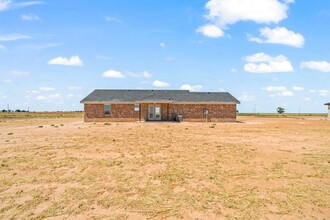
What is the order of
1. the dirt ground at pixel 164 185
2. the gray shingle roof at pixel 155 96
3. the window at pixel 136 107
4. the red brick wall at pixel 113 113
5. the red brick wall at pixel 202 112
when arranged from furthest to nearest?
the red brick wall at pixel 202 112 < the gray shingle roof at pixel 155 96 < the window at pixel 136 107 < the red brick wall at pixel 113 113 < the dirt ground at pixel 164 185

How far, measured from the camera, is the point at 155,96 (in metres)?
39.1

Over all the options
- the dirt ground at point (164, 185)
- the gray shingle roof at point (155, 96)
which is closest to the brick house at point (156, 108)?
the gray shingle roof at point (155, 96)

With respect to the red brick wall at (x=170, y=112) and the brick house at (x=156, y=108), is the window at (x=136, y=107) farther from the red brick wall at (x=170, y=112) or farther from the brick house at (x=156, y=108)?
the red brick wall at (x=170, y=112)

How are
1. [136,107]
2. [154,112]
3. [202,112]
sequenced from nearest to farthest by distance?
[136,107], [154,112], [202,112]

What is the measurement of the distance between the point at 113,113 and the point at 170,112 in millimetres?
7694

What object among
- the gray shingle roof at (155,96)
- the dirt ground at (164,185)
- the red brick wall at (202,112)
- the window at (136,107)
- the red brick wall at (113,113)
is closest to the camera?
the dirt ground at (164,185)

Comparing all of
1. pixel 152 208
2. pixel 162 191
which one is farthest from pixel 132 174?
pixel 152 208

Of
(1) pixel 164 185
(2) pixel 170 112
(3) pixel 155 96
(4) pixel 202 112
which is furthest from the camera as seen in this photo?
(3) pixel 155 96

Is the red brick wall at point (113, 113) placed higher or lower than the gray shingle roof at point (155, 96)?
lower

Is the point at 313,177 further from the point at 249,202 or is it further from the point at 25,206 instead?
the point at 25,206

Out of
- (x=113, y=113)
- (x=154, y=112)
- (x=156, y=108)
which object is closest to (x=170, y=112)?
(x=156, y=108)

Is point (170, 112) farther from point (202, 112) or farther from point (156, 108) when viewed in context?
point (202, 112)

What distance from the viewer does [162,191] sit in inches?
282

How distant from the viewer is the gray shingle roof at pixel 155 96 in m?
38.3
